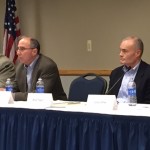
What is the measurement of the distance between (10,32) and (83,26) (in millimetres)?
1120

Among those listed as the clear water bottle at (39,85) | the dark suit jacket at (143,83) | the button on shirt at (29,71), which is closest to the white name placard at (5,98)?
the clear water bottle at (39,85)

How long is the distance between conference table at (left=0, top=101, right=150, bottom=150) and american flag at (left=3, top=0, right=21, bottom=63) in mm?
2834

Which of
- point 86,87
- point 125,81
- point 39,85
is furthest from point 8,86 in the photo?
point 125,81

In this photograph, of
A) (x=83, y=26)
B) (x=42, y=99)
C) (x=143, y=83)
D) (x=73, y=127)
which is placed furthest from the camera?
(x=83, y=26)

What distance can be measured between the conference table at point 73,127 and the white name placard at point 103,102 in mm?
45

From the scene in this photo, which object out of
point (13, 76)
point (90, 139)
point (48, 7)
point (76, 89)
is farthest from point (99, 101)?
point (48, 7)

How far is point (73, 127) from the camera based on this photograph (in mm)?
2703

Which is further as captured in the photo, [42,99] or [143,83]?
[143,83]

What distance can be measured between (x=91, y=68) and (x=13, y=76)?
171 centimetres

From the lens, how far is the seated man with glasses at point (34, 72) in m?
3.96

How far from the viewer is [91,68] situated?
5.82m

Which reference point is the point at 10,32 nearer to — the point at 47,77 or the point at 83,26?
the point at 83,26

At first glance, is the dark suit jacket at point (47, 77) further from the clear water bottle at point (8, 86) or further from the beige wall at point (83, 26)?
the beige wall at point (83, 26)

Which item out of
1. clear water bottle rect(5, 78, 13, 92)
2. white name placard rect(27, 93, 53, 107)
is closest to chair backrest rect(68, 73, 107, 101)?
clear water bottle rect(5, 78, 13, 92)
